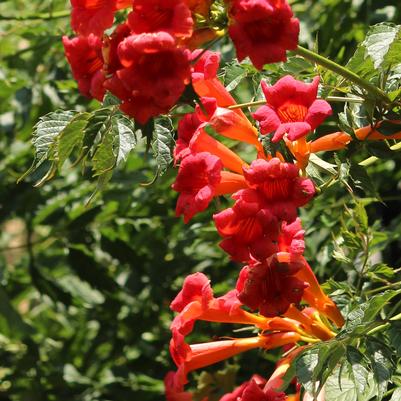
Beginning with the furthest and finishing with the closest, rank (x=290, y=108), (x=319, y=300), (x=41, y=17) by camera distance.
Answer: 1. (x=41, y=17)
2. (x=319, y=300)
3. (x=290, y=108)

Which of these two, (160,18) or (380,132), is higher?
(160,18)

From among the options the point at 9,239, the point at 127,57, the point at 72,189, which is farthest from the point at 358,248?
the point at 9,239

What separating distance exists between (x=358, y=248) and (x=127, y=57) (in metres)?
1.09

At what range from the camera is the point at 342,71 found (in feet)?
6.93

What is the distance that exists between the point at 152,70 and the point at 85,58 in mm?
248

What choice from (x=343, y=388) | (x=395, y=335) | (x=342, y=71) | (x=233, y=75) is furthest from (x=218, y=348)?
(x=342, y=71)

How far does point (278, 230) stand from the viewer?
6.58 feet

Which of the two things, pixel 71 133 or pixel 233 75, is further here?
pixel 233 75

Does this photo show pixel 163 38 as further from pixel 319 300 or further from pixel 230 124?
pixel 319 300

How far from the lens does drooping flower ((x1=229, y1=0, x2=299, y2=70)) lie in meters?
1.88

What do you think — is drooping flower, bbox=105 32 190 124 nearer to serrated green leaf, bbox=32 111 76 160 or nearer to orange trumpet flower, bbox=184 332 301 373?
serrated green leaf, bbox=32 111 76 160

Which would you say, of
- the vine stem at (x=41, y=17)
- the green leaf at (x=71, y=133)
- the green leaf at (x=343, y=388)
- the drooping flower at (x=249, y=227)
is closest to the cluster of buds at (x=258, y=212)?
the drooping flower at (x=249, y=227)

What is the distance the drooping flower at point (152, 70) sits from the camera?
182 cm

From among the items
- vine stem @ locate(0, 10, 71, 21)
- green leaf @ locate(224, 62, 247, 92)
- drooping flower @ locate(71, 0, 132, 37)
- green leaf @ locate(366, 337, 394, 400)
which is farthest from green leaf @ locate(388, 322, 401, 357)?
vine stem @ locate(0, 10, 71, 21)
